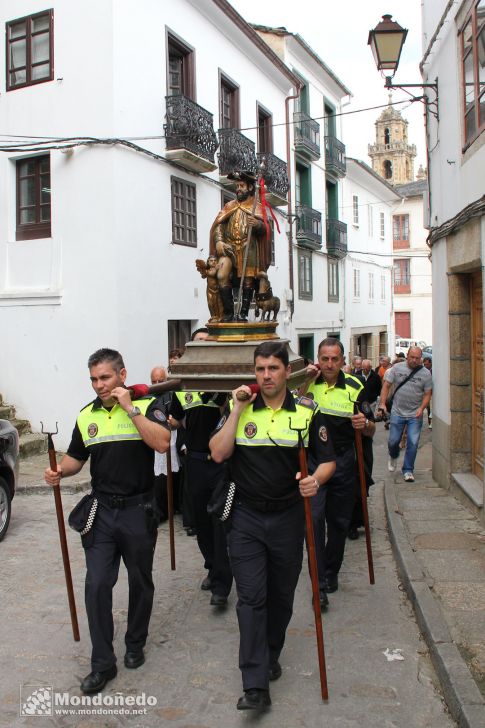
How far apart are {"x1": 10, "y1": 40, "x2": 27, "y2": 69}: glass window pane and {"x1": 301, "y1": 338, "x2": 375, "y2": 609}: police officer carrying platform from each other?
993cm

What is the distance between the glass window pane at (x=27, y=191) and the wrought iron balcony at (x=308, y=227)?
33.4 feet

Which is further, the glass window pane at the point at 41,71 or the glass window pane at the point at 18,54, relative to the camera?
the glass window pane at the point at 18,54

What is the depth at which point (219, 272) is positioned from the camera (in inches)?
283

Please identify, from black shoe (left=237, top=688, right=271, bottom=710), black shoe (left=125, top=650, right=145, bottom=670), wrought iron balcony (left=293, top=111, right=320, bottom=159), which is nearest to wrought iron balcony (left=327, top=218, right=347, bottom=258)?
wrought iron balcony (left=293, top=111, right=320, bottom=159)

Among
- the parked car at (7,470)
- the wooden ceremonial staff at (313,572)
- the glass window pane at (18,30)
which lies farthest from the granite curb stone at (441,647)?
the glass window pane at (18,30)

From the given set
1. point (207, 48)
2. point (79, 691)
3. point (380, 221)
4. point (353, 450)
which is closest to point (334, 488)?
point (353, 450)

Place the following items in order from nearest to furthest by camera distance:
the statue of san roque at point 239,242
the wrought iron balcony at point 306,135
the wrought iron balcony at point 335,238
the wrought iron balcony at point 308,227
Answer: the statue of san roque at point 239,242 → the wrought iron balcony at point 306,135 → the wrought iron balcony at point 308,227 → the wrought iron balcony at point 335,238

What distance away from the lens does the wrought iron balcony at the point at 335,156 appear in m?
25.1

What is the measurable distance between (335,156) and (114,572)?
23.1 m

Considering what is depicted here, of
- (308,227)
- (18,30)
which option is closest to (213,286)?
(18,30)

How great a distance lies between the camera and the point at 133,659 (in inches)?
178

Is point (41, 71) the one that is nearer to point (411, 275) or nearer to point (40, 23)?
point (40, 23)

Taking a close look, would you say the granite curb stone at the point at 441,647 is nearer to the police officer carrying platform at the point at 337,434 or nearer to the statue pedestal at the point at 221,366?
the police officer carrying platform at the point at 337,434

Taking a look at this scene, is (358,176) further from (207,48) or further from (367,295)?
(207,48)
